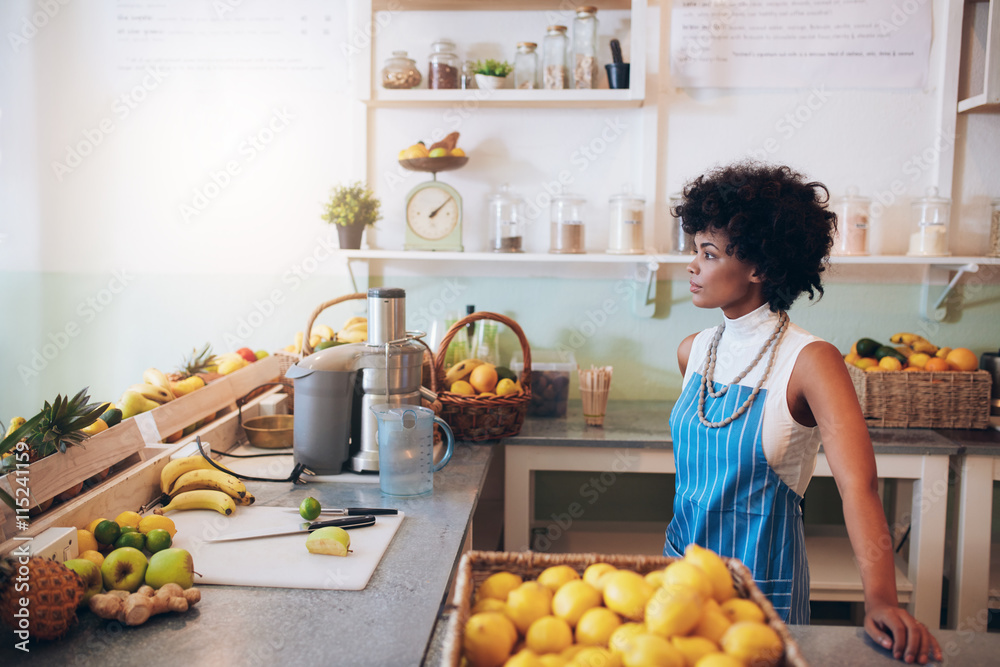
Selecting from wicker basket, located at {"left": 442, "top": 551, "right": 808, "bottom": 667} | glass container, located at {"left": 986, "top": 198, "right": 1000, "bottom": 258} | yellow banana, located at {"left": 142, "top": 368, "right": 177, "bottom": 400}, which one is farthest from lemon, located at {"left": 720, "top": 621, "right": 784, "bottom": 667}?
glass container, located at {"left": 986, "top": 198, "right": 1000, "bottom": 258}

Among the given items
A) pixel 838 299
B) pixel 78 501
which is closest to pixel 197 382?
pixel 78 501

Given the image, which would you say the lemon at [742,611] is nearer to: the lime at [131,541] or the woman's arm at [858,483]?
the woman's arm at [858,483]

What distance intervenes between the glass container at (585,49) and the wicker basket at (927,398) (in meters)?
1.31

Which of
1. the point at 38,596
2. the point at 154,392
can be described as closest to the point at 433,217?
the point at 154,392

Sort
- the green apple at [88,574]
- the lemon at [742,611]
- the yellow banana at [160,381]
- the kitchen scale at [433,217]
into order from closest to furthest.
Result: the lemon at [742,611]
the green apple at [88,574]
the yellow banana at [160,381]
the kitchen scale at [433,217]

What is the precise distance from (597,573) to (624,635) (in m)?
0.13

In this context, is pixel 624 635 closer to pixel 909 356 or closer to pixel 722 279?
pixel 722 279

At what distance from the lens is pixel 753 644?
733mm

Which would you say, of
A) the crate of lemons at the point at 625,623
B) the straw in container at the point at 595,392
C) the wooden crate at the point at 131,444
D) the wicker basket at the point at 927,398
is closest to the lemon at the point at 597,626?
the crate of lemons at the point at 625,623

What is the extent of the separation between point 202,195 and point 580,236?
140 centimetres

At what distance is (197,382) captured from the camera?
211 centimetres

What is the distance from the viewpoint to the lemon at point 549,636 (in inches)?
30.4

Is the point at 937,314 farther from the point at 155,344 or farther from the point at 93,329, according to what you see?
the point at 93,329

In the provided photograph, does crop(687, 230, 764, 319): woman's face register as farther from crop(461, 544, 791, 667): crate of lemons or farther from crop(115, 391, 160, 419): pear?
crop(115, 391, 160, 419): pear
